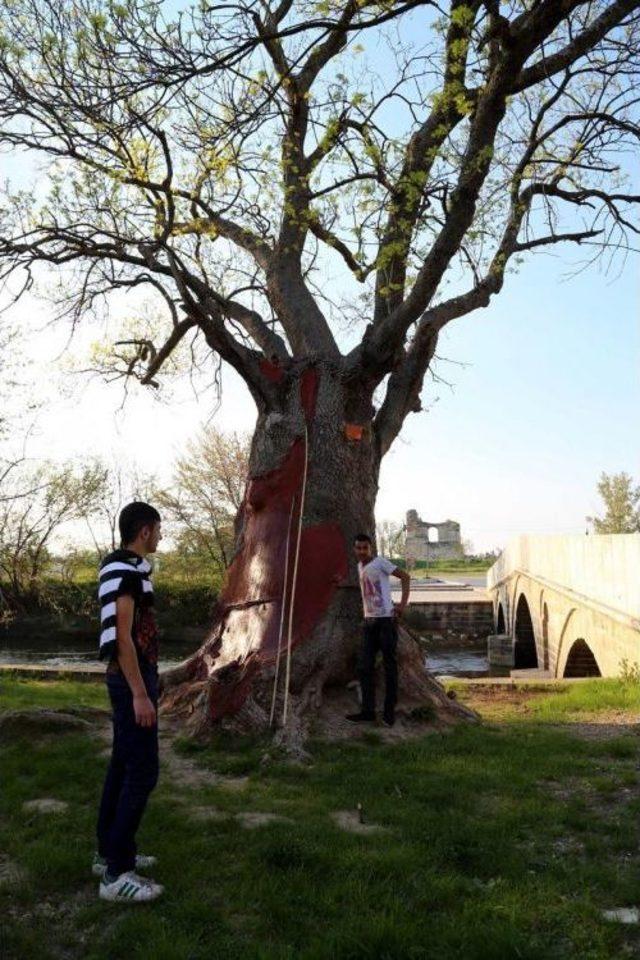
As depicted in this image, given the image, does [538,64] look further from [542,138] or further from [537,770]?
[537,770]

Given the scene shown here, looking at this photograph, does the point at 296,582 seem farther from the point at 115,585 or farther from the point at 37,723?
the point at 115,585

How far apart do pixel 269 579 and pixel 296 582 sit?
1.04 feet

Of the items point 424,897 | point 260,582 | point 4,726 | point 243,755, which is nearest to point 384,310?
point 260,582

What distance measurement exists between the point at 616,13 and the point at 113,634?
21.3ft

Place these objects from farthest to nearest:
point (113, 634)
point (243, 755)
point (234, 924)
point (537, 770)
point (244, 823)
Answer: point (243, 755)
point (537, 770)
point (244, 823)
point (113, 634)
point (234, 924)

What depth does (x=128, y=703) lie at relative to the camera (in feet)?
13.4

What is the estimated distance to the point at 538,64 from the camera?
7.56 m

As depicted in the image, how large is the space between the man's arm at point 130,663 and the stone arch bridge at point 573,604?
35.4ft

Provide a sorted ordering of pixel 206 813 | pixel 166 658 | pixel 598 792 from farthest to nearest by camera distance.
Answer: pixel 166 658
pixel 598 792
pixel 206 813

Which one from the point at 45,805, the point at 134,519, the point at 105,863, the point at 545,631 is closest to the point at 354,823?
the point at 105,863

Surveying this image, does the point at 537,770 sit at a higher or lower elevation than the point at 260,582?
lower

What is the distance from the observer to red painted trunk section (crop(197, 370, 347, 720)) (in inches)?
314

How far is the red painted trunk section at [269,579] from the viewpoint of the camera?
798 cm

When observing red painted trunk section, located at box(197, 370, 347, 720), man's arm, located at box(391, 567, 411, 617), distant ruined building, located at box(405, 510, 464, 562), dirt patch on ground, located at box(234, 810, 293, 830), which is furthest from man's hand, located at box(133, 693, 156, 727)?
distant ruined building, located at box(405, 510, 464, 562)
